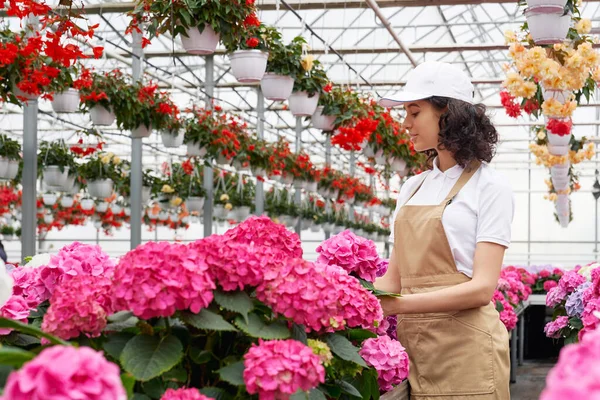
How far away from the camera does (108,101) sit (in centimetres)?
716

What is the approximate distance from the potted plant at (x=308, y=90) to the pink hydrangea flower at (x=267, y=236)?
521 centimetres

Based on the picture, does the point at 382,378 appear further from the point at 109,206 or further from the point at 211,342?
the point at 109,206

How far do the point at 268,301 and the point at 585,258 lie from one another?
24690 mm

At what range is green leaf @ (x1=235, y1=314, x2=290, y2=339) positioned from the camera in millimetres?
1466

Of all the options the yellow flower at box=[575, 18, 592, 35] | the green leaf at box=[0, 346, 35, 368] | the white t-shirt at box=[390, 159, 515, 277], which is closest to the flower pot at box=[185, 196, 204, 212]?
the yellow flower at box=[575, 18, 592, 35]

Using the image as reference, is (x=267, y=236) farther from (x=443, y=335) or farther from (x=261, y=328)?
(x=443, y=335)

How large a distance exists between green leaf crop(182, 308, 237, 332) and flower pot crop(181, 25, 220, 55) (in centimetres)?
346

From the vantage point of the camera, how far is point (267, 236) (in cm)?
179

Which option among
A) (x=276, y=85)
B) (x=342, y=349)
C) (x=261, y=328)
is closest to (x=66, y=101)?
(x=276, y=85)

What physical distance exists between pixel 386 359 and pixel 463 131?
22.7 inches

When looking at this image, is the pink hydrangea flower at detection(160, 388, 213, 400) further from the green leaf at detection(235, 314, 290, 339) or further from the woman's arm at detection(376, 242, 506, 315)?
the woman's arm at detection(376, 242, 506, 315)

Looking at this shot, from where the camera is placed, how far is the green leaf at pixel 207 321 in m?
1.42

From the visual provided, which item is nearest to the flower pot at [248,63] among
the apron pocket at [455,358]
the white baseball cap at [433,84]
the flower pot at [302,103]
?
the flower pot at [302,103]

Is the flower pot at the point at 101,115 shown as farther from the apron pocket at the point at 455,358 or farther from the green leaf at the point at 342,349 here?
the green leaf at the point at 342,349
